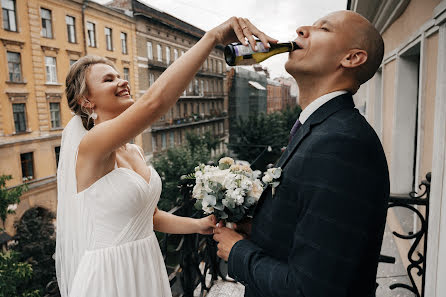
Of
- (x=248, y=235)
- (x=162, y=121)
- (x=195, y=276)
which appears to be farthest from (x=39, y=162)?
(x=248, y=235)

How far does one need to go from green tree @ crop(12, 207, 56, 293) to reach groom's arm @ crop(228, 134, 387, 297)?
14062 millimetres

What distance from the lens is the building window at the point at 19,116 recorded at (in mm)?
18328

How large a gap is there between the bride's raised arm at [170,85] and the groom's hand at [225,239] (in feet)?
1.99

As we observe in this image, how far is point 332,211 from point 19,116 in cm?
2260

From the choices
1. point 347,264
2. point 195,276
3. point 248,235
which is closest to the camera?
point 347,264

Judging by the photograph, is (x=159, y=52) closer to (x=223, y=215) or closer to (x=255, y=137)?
(x=255, y=137)

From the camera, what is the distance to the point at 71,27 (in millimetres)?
21047

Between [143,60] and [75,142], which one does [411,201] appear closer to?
[75,142]

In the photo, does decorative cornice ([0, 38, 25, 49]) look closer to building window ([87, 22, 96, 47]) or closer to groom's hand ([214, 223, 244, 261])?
building window ([87, 22, 96, 47])

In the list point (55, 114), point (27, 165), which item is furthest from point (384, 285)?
point (55, 114)

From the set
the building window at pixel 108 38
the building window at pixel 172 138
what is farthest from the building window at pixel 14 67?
the building window at pixel 172 138

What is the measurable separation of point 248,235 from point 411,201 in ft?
5.30

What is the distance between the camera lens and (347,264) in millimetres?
881

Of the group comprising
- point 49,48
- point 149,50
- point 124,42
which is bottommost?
point 49,48
